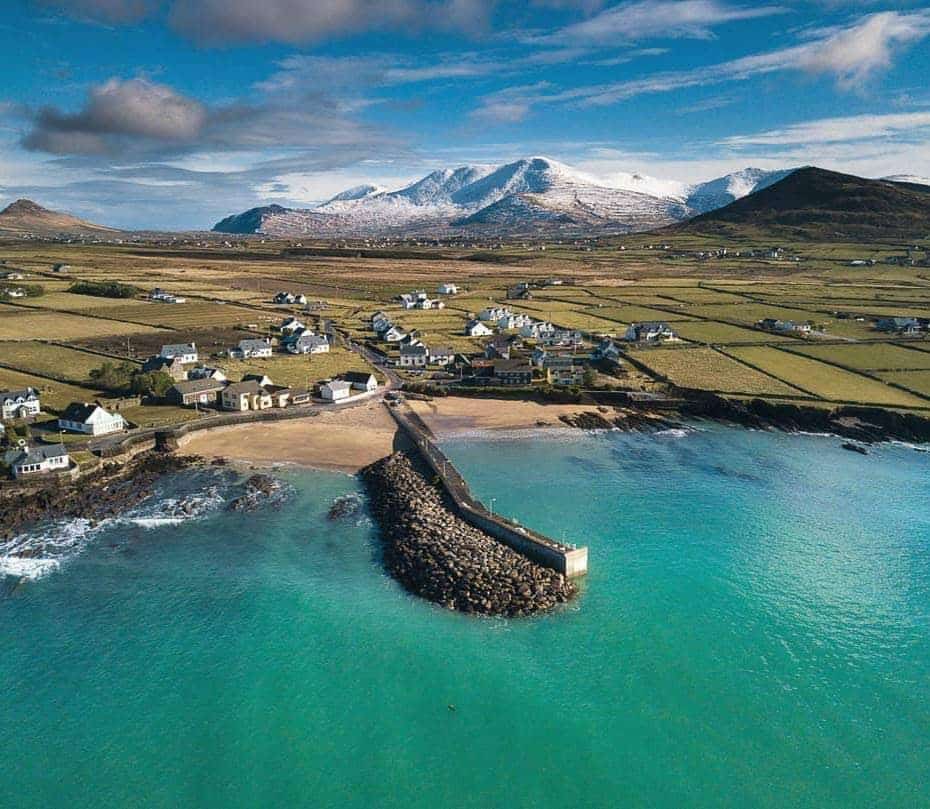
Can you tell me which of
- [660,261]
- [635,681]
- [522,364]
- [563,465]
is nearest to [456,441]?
[563,465]

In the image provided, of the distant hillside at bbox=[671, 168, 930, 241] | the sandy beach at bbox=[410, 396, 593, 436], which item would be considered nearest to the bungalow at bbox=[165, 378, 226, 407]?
the sandy beach at bbox=[410, 396, 593, 436]

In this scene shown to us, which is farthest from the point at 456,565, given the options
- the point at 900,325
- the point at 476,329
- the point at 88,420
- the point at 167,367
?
the point at 900,325

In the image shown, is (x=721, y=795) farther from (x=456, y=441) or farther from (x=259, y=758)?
(x=456, y=441)

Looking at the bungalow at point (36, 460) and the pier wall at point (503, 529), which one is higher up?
the bungalow at point (36, 460)

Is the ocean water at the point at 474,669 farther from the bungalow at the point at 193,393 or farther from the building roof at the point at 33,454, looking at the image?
the bungalow at the point at 193,393

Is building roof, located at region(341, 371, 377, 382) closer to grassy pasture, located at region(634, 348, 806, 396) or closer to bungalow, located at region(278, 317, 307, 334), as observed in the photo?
bungalow, located at region(278, 317, 307, 334)

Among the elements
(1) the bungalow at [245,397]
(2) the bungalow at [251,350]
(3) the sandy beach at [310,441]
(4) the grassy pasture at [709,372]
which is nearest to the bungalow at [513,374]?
(4) the grassy pasture at [709,372]

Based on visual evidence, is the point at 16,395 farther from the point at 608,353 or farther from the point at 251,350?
the point at 608,353
